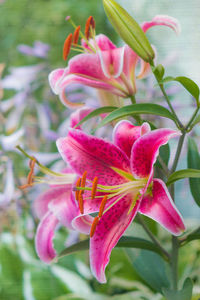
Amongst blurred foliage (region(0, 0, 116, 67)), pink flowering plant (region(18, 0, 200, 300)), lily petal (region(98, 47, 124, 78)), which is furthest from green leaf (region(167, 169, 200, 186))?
blurred foliage (region(0, 0, 116, 67))

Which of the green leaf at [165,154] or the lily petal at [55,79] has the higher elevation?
the lily petal at [55,79]

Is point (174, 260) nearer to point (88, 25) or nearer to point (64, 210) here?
point (64, 210)

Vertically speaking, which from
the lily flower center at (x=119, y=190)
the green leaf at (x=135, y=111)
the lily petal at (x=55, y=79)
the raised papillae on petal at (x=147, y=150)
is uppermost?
the lily petal at (x=55, y=79)

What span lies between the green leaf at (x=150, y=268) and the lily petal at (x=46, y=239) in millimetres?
115

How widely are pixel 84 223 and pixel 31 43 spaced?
0.53 metres

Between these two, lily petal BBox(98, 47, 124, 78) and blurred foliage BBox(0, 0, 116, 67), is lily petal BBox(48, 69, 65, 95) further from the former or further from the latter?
blurred foliage BBox(0, 0, 116, 67)

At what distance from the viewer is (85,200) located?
359 mm

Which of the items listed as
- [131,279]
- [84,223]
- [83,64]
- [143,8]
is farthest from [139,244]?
[143,8]

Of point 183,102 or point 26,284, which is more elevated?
point 183,102

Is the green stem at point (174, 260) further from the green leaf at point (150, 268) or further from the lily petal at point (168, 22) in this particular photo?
the lily petal at point (168, 22)

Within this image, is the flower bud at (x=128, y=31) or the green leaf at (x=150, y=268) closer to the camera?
the flower bud at (x=128, y=31)

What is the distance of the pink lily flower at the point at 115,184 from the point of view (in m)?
0.32

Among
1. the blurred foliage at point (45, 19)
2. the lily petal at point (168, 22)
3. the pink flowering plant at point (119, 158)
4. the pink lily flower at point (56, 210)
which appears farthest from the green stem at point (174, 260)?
the blurred foliage at point (45, 19)

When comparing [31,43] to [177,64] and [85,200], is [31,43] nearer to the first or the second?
[177,64]
